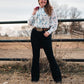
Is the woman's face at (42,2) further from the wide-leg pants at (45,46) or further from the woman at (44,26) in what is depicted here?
the wide-leg pants at (45,46)

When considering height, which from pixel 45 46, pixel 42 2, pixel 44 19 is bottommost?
pixel 45 46

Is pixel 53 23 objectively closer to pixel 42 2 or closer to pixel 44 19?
pixel 44 19

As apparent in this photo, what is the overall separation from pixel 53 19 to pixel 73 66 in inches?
61.8

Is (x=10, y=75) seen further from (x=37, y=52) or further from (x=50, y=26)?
(x=50, y=26)

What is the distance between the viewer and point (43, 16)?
9.02 ft

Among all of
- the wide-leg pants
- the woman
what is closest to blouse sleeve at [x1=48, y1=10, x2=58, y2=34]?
the woman

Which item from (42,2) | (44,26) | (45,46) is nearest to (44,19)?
(44,26)

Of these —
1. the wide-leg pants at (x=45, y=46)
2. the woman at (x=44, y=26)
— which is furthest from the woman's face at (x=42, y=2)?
→ the wide-leg pants at (x=45, y=46)

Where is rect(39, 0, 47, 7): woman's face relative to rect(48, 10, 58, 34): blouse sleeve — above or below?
above

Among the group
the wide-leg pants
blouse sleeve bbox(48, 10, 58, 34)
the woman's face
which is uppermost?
the woman's face

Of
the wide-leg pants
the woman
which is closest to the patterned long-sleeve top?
the woman

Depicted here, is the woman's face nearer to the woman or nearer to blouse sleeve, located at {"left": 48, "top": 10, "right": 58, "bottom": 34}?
the woman

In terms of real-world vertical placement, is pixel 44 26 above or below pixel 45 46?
above

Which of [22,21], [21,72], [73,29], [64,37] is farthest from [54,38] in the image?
[21,72]
